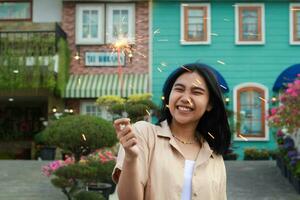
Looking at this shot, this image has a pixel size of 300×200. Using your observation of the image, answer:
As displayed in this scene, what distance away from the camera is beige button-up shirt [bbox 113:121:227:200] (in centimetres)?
189

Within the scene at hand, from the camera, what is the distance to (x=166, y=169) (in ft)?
6.27

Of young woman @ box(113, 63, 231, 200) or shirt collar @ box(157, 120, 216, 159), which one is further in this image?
shirt collar @ box(157, 120, 216, 159)

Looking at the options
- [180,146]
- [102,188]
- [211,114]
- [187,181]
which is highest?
[211,114]

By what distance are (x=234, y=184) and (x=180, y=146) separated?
7390 mm

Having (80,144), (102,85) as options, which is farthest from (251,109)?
(80,144)

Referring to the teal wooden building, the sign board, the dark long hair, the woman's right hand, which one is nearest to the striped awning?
the sign board

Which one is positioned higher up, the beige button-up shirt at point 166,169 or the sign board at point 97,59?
the sign board at point 97,59

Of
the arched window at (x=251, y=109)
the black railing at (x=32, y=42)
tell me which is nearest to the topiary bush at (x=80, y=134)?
the black railing at (x=32, y=42)

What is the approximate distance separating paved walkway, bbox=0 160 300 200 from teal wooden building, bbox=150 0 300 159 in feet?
12.0

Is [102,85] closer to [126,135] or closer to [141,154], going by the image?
[141,154]

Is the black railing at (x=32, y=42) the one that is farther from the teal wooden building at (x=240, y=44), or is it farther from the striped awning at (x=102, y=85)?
the teal wooden building at (x=240, y=44)

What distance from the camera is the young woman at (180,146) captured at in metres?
1.86

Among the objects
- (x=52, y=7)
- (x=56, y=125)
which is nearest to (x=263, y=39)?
(x=52, y=7)

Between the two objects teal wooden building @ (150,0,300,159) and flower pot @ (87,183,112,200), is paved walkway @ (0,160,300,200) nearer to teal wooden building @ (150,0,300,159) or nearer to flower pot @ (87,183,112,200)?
flower pot @ (87,183,112,200)
